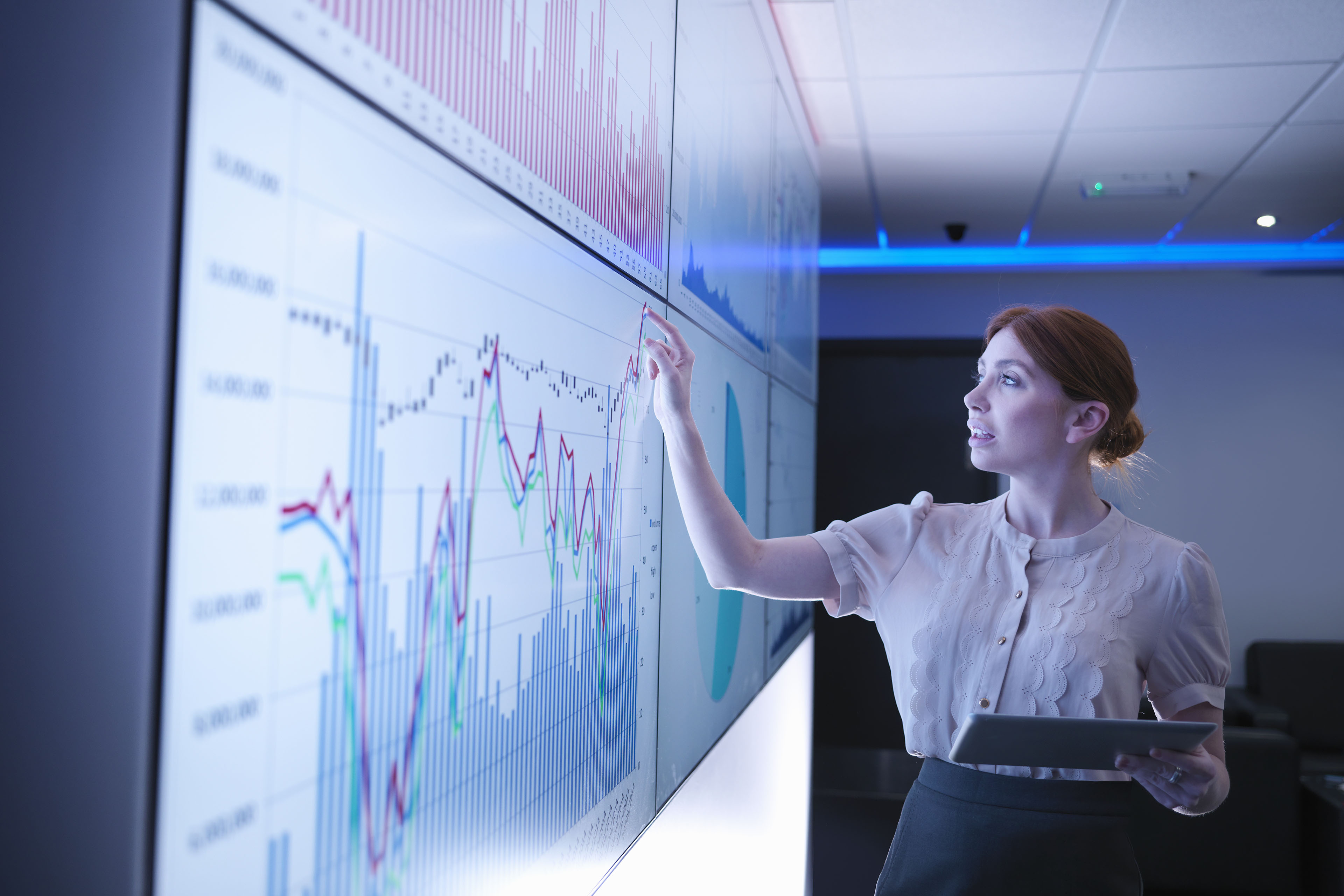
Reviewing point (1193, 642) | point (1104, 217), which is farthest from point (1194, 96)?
point (1193, 642)

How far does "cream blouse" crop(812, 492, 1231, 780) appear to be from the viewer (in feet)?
4.19

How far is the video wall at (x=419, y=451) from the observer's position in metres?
0.50

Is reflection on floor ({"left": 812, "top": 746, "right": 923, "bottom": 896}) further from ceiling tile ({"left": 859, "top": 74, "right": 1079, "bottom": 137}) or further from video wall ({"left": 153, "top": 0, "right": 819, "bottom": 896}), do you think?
ceiling tile ({"left": 859, "top": 74, "right": 1079, "bottom": 137})

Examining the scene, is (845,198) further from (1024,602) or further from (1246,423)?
(1024,602)

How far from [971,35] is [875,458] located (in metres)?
2.90

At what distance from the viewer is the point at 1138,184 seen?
12.1 ft

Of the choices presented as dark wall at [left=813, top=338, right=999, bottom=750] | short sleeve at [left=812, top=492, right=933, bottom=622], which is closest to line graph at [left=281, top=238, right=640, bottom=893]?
short sleeve at [left=812, top=492, right=933, bottom=622]

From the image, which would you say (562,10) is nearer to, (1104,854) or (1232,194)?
(1104,854)

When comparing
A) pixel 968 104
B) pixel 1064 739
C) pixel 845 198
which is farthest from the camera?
pixel 845 198

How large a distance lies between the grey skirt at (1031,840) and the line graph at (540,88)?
0.86 metres

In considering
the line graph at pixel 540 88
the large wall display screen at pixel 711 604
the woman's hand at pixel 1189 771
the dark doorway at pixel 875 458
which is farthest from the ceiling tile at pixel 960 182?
the woman's hand at pixel 1189 771

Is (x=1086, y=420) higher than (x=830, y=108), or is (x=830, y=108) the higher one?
(x=830, y=108)

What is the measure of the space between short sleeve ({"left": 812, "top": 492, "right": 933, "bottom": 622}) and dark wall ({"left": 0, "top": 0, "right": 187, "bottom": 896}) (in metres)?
1.04

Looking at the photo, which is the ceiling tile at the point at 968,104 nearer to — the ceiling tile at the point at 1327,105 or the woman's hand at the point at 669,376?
the ceiling tile at the point at 1327,105
